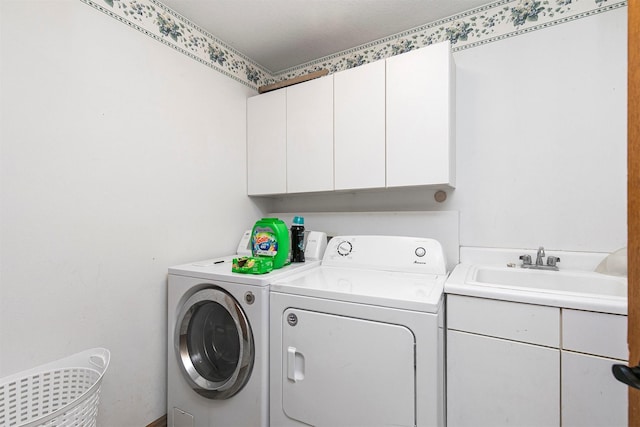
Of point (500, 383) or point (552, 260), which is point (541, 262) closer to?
point (552, 260)

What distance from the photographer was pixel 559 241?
61.9 inches

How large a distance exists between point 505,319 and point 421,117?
1065 millimetres

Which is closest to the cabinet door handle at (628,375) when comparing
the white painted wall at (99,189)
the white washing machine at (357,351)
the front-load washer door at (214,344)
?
the white washing machine at (357,351)

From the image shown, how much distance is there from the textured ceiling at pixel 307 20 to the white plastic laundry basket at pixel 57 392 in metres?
1.93

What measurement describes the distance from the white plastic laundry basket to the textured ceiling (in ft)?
6.34

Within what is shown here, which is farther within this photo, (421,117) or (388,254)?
(388,254)

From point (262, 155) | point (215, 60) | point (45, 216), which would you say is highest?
point (215, 60)

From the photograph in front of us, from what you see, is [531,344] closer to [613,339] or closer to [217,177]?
[613,339]

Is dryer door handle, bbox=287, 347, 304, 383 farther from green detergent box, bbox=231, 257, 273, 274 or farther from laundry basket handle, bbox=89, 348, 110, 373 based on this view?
laundry basket handle, bbox=89, 348, 110, 373

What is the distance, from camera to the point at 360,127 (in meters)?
1.77

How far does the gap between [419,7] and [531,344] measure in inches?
72.1

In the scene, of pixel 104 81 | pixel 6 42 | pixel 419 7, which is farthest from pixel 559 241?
pixel 6 42

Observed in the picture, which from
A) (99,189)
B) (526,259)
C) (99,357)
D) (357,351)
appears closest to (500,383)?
(357,351)

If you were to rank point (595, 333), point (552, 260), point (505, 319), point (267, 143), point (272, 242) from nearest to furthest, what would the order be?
point (595, 333) < point (505, 319) < point (552, 260) < point (272, 242) < point (267, 143)
